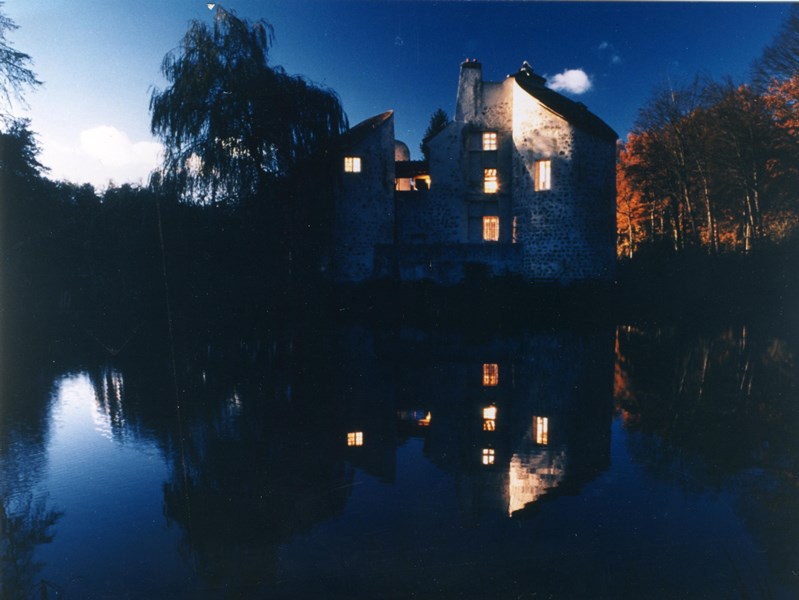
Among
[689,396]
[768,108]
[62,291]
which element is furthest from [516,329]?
[62,291]

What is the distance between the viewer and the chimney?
2500cm

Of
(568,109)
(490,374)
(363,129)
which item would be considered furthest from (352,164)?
(490,374)

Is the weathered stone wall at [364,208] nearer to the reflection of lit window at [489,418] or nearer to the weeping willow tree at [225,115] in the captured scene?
the weeping willow tree at [225,115]

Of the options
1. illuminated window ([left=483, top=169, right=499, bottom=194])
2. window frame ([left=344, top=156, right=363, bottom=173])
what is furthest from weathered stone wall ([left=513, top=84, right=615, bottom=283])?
window frame ([left=344, top=156, right=363, bottom=173])

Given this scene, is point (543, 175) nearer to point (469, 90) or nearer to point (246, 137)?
point (469, 90)

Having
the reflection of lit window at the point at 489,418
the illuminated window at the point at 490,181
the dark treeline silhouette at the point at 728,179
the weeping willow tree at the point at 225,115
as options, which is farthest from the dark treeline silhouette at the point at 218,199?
the dark treeline silhouette at the point at 728,179

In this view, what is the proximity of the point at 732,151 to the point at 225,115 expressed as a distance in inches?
988

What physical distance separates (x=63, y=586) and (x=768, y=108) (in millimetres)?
30265

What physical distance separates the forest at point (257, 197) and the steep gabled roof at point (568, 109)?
5304 millimetres

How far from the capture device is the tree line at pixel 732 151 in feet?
72.3

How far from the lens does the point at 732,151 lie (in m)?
24.8

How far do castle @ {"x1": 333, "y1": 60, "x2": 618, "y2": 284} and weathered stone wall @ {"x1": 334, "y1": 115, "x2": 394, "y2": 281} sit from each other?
5 centimetres

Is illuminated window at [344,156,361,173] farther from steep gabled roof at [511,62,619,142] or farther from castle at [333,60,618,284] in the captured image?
steep gabled roof at [511,62,619,142]

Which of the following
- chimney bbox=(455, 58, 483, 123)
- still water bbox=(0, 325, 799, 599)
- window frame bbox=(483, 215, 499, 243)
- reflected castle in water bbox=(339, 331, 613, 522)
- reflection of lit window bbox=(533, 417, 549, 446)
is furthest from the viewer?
window frame bbox=(483, 215, 499, 243)
